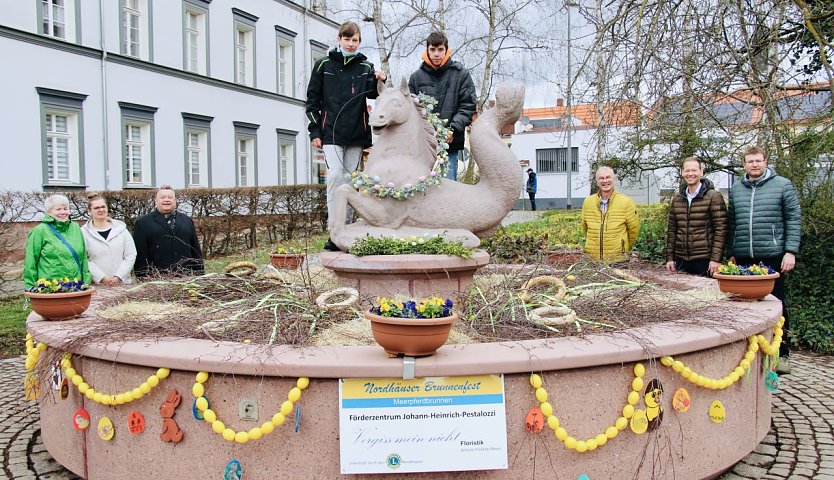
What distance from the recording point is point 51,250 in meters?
5.97

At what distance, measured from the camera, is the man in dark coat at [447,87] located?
20.4 ft

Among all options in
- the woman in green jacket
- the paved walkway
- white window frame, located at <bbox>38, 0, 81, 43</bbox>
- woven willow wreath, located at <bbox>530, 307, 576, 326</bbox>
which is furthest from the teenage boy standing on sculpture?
white window frame, located at <bbox>38, 0, 81, 43</bbox>

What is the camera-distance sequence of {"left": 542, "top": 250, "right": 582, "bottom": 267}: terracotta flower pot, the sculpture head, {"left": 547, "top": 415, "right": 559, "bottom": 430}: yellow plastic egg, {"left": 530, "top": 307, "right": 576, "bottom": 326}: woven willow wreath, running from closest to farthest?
{"left": 547, "top": 415, "right": 559, "bottom": 430}: yellow plastic egg < {"left": 530, "top": 307, "right": 576, "bottom": 326}: woven willow wreath < the sculpture head < {"left": 542, "top": 250, "right": 582, "bottom": 267}: terracotta flower pot

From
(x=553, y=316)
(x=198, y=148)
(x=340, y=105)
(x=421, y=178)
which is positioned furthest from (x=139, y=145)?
(x=553, y=316)

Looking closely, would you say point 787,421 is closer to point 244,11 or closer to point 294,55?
point 244,11

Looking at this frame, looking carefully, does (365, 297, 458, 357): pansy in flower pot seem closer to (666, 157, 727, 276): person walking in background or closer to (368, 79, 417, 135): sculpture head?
(368, 79, 417, 135): sculpture head

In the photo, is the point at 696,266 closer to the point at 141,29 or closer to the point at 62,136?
the point at 62,136

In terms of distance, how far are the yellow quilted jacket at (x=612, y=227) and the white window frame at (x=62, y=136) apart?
14514mm

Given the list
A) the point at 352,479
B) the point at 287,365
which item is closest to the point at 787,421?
the point at 352,479

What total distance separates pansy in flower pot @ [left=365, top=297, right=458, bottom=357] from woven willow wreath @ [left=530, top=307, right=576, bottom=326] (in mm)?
962

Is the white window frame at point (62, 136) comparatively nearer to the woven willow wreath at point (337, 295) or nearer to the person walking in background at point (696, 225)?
the woven willow wreath at point (337, 295)

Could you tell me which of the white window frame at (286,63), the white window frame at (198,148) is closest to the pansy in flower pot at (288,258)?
the white window frame at (198,148)

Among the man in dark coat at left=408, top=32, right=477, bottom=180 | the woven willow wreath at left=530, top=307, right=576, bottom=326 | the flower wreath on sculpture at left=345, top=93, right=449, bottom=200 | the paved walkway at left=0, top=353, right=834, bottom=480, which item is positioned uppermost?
the man in dark coat at left=408, top=32, right=477, bottom=180

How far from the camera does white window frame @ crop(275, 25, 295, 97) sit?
89.6 feet
